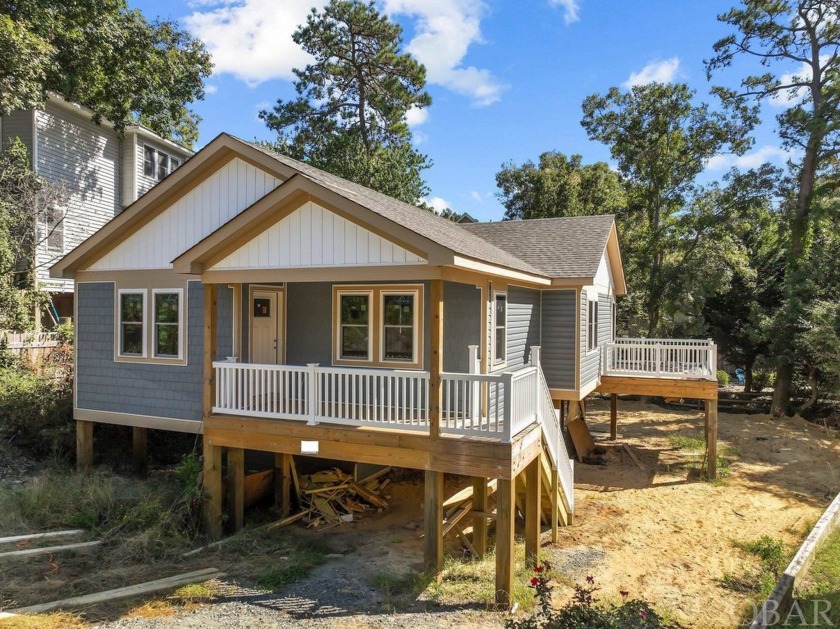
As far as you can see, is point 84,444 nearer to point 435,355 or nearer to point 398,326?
point 398,326

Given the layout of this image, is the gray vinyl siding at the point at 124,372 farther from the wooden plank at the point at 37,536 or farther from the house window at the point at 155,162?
the house window at the point at 155,162

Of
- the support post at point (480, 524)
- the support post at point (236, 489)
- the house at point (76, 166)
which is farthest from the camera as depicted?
the house at point (76, 166)

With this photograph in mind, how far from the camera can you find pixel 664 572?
845cm

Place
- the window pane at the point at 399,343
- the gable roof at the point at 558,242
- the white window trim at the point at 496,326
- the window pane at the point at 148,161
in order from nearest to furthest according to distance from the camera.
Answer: the window pane at the point at 399,343 < the white window trim at the point at 496,326 < the gable roof at the point at 558,242 < the window pane at the point at 148,161

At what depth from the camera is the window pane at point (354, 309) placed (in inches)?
406

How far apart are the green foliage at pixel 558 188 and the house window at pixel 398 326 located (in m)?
21.7

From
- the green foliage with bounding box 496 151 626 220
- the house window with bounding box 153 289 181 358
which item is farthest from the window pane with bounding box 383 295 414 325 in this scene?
the green foliage with bounding box 496 151 626 220

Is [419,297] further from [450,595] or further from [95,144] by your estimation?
[95,144]

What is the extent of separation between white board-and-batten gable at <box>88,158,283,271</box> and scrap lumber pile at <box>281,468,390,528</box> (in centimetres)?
526

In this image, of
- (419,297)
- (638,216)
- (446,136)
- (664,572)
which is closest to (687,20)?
(638,216)

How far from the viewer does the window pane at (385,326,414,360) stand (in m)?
9.96

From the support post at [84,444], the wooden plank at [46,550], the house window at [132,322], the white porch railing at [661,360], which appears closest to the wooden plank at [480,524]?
the wooden plank at [46,550]

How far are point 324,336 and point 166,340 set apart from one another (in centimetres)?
314

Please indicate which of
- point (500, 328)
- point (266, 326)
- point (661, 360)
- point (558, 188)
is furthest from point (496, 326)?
point (558, 188)
